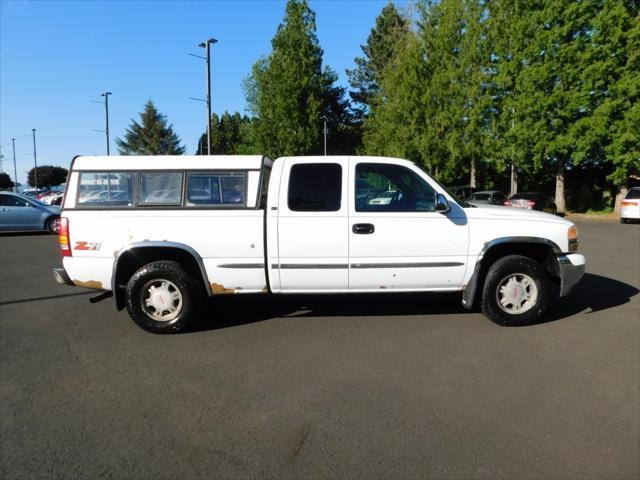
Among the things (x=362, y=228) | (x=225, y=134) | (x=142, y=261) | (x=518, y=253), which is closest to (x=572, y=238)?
(x=518, y=253)

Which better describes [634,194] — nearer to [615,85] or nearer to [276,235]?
[615,85]

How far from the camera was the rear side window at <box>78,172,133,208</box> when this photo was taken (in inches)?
198

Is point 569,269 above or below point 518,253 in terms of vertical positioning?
below

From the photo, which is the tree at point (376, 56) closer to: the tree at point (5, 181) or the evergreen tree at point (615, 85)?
the evergreen tree at point (615, 85)

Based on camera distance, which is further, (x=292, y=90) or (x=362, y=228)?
(x=292, y=90)

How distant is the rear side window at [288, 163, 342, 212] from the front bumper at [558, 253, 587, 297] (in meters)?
2.64

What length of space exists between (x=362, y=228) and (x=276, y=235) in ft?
3.08

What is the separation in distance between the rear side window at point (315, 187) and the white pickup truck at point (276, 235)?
0.4 inches

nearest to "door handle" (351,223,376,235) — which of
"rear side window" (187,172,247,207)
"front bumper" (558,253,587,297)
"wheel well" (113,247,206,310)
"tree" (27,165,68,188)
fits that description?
"rear side window" (187,172,247,207)


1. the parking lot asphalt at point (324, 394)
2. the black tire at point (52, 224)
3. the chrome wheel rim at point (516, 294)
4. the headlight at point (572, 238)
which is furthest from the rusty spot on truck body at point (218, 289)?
the black tire at point (52, 224)

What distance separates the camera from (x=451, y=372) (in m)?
4.01

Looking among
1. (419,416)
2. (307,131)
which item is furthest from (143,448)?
(307,131)

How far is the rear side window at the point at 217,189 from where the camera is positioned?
A: 503 cm

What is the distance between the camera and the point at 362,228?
501 centimetres
